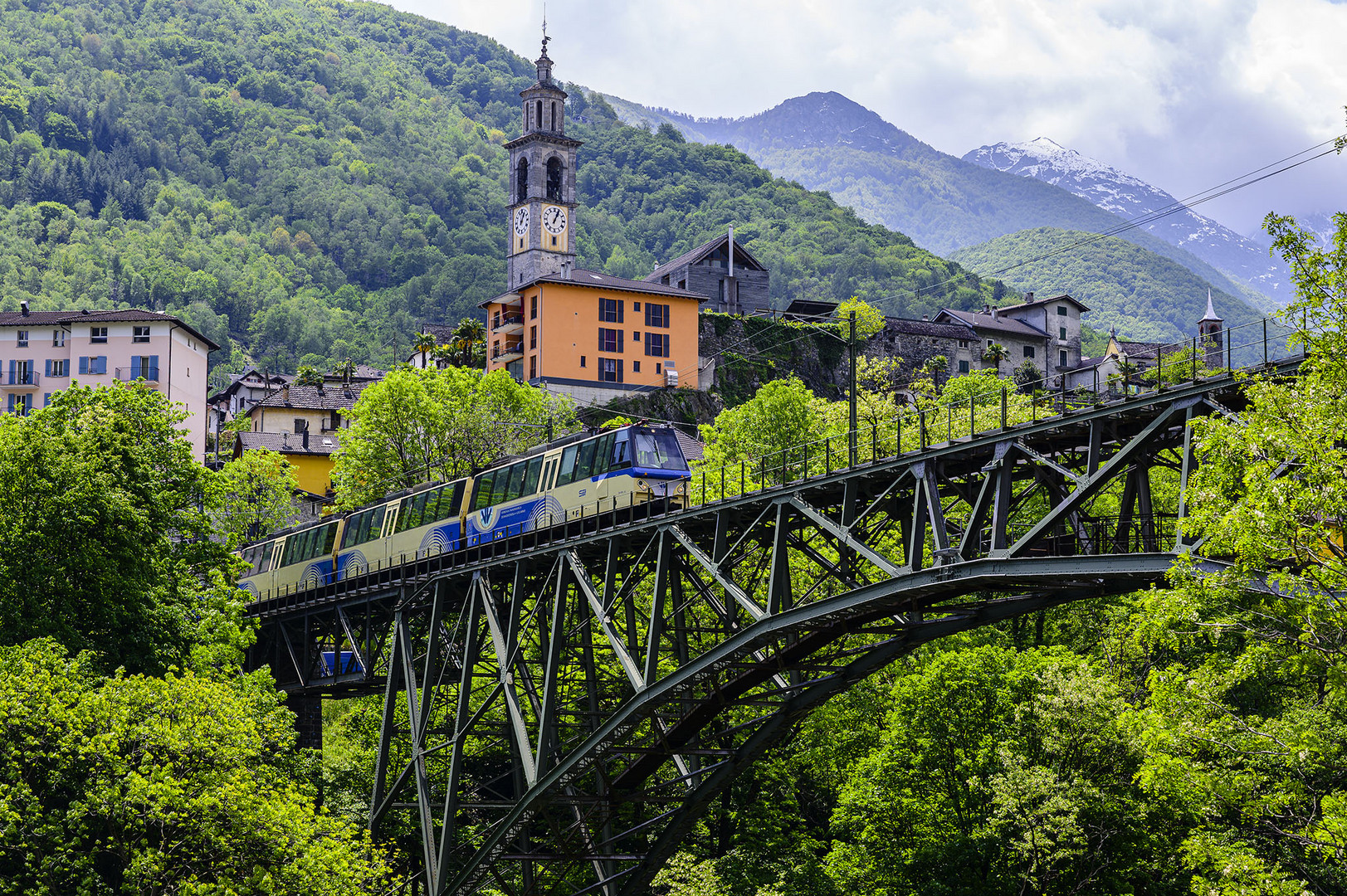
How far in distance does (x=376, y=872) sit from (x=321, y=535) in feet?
68.5

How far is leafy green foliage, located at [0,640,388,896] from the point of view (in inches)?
1158

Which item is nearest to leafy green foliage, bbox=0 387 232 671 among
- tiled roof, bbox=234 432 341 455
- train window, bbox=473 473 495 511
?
train window, bbox=473 473 495 511

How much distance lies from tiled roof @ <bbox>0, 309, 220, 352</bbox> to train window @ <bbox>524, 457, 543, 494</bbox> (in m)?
61.4

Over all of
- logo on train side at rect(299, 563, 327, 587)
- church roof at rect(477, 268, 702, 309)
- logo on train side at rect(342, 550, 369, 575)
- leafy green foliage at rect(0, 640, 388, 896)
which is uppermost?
church roof at rect(477, 268, 702, 309)

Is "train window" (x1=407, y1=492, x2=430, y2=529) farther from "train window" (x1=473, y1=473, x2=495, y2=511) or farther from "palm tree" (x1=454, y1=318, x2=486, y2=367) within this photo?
"palm tree" (x1=454, y1=318, x2=486, y2=367)

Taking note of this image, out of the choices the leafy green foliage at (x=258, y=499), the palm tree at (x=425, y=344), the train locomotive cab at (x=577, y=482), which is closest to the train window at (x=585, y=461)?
the train locomotive cab at (x=577, y=482)

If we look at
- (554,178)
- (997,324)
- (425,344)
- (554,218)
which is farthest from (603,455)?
(554,178)

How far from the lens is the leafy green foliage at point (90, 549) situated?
35875mm

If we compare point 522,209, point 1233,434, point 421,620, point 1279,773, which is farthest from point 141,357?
point 1233,434

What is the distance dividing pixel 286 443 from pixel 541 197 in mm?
42254

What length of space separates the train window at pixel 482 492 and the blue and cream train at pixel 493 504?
2cm

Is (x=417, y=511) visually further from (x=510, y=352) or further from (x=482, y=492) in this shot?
(x=510, y=352)

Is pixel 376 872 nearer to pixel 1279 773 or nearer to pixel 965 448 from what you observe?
pixel 965 448

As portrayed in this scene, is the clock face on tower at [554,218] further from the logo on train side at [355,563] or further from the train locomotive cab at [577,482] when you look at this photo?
the train locomotive cab at [577,482]
